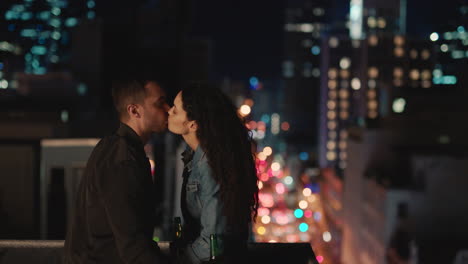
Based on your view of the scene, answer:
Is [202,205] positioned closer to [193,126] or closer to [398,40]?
[193,126]

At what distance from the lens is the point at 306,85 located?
94750 millimetres

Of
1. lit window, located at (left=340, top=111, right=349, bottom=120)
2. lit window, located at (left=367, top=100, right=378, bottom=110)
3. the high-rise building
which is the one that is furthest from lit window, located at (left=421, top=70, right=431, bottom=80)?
the high-rise building

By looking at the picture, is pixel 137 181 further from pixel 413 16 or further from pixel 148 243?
pixel 413 16

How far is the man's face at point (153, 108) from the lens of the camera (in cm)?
255

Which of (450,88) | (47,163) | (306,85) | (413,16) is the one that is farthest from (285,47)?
(47,163)

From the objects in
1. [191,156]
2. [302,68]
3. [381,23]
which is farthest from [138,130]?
[302,68]

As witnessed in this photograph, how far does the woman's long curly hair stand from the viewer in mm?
2514

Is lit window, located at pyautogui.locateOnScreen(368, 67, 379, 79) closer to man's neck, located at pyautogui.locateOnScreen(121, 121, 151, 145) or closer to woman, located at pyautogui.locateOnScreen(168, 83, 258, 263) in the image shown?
woman, located at pyautogui.locateOnScreen(168, 83, 258, 263)

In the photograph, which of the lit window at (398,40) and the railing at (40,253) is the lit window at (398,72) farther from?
the railing at (40,253)

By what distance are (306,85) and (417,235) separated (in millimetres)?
77074

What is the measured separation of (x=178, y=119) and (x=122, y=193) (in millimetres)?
550

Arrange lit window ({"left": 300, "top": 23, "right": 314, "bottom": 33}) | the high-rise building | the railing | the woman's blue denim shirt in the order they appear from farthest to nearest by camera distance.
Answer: lit window ({"left": 300, "top": 23, "right": 314, "bottom": 33}) → the high-rise building → the railing → the woman's blue denim shirt

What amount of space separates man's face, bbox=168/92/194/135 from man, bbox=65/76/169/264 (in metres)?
0.05

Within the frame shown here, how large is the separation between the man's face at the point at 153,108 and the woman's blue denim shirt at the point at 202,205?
254 millimetres
